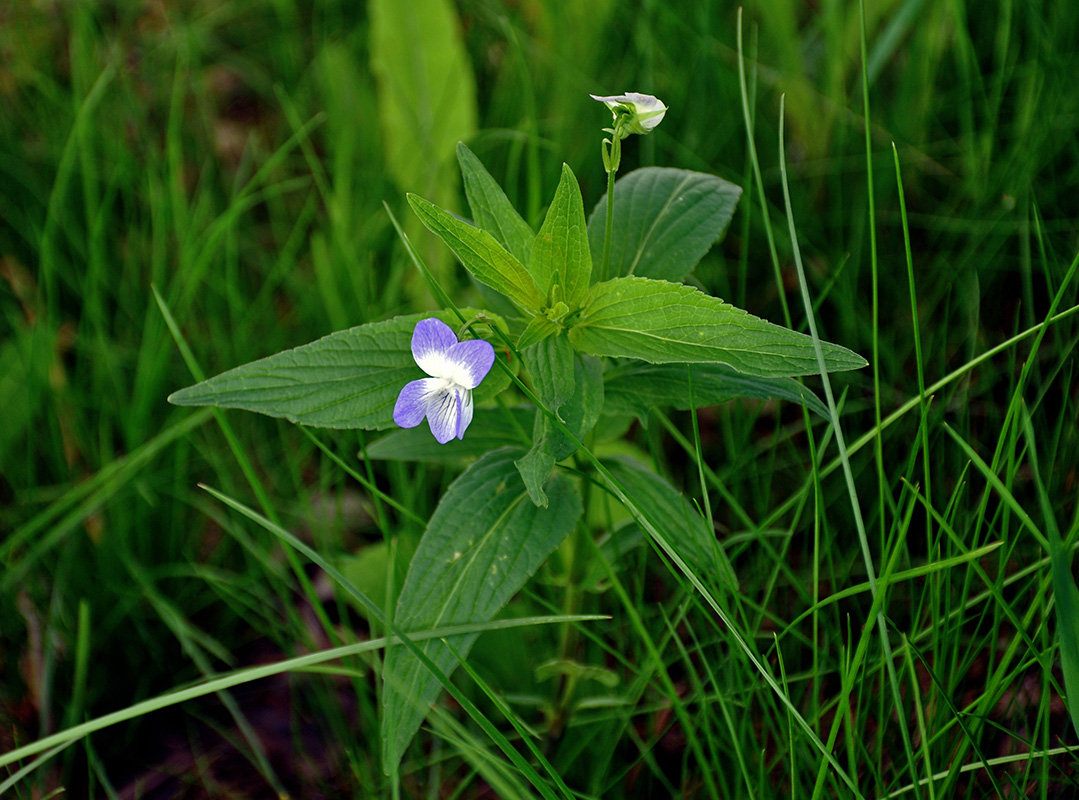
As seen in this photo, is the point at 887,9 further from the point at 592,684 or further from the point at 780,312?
the point at 592,684

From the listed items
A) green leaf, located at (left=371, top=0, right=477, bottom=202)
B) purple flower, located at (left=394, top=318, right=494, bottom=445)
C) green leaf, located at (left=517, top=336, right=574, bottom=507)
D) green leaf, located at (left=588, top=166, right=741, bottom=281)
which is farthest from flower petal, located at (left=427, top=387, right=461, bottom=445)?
green leaf, located at (left=371, top=0, right=477, bottom=202)

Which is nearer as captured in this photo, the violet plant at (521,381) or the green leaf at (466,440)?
the violet plant at (521,381)

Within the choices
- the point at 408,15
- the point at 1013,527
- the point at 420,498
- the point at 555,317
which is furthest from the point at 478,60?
the point at 1013,527

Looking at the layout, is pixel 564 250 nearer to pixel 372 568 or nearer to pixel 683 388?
pixel 683 388

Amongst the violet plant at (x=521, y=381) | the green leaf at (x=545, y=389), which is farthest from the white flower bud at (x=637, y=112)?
the green leaf at (x=545, y=389)

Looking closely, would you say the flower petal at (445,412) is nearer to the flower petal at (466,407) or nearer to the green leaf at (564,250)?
the flower petal at (466,407)

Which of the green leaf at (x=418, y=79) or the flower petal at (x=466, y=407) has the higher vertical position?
the green leaf at (x=418, y=79)
